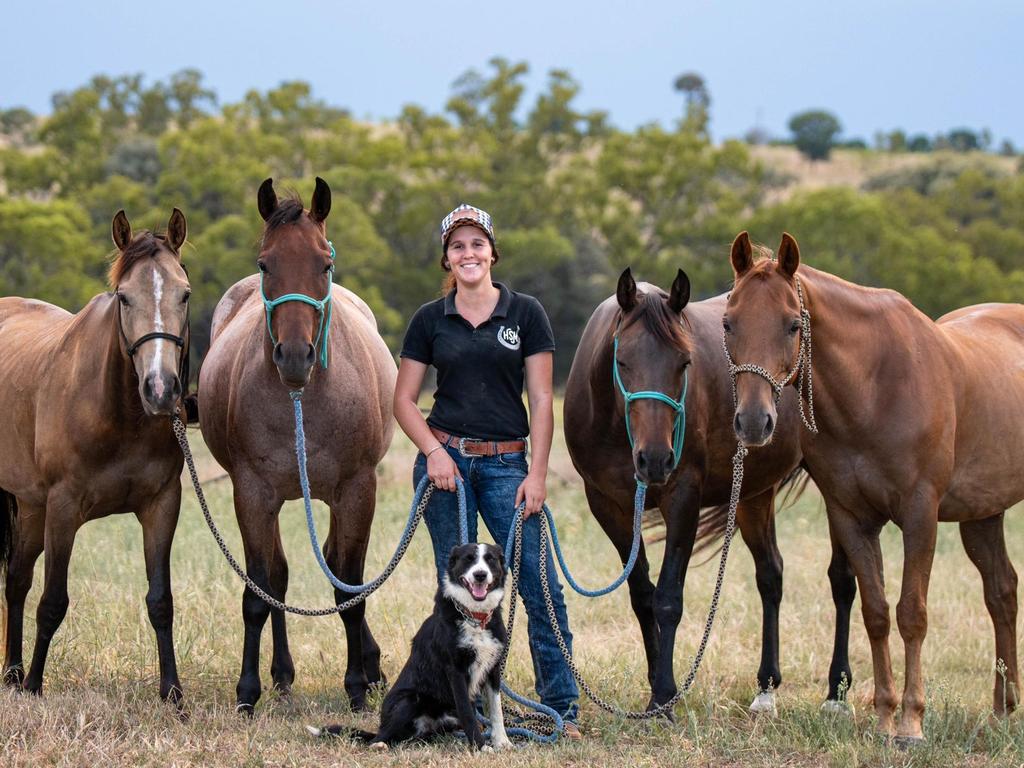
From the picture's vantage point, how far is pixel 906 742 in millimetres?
4863

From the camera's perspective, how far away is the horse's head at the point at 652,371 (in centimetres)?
481

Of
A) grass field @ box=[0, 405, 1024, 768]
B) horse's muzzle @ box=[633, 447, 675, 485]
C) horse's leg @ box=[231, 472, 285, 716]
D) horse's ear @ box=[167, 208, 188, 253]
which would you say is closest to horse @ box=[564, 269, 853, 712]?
horse's muzzle @ box=[633, 447, 675, 485]

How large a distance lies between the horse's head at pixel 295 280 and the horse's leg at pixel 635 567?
5.45ft

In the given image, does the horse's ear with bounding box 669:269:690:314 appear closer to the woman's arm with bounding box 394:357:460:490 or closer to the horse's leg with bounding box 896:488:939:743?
the woman's arm with bounding box 394:357:460:490

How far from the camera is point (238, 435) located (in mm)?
5543

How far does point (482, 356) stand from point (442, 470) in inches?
21.0

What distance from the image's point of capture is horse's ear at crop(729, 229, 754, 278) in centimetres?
493

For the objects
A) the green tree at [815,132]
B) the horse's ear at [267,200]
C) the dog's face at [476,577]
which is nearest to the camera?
the dog's face at [476,577]

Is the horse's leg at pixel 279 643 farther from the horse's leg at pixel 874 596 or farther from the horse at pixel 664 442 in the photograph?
the horse's leg at pixel 874 596

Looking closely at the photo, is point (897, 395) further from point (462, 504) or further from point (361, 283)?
point (361, 283)

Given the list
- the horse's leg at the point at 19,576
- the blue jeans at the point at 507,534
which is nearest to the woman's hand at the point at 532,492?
the blue jeans at the point at 507,534

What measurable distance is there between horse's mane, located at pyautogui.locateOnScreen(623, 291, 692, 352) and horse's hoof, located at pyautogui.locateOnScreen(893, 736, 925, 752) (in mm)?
1885

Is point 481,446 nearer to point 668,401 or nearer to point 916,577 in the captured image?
point 668,401

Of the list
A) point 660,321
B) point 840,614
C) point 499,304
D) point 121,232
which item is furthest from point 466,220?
point 840,614
